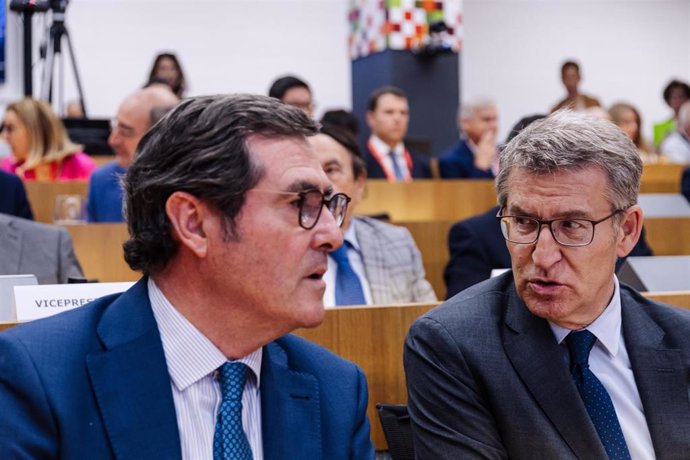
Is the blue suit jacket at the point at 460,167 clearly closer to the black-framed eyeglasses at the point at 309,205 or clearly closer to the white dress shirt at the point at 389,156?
the white dress shirt at the point at 389,156

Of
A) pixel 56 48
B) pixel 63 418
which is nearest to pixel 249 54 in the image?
pixel 56 48

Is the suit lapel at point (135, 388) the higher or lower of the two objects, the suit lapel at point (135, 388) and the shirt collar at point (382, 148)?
the lower

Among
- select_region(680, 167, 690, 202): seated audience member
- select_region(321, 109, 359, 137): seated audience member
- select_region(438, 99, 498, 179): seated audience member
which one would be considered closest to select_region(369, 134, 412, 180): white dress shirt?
select_region(438, 99, 498, 179): seated audience member

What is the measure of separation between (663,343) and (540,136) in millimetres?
479

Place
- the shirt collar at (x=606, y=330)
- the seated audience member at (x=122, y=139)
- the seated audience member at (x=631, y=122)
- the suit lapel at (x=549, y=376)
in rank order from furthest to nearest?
the seated audience member at (x=631, y=122) → the seated audience member at (x=122, y=139) → the shirt collar at (x=606, y=330) → the suit lapel at (x=549, y=376)

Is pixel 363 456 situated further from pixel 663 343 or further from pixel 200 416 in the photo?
pixel 663 343

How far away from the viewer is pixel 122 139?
4.10 meters

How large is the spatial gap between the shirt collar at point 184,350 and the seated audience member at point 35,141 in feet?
13.0

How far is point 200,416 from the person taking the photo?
138 cm

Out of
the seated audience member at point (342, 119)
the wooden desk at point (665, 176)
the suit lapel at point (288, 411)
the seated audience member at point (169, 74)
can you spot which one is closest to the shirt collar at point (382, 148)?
the seated audience member at point (342, 119)

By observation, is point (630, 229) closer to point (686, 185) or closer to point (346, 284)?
point (346, 284)

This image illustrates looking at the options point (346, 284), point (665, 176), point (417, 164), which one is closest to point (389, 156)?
point (417, 164)

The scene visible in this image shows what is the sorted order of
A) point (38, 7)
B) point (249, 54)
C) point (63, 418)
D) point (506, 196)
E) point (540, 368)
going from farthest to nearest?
point (249, 54) → point (38, 7) → point (506, 196) → point (540, 368) → point (63, 418)

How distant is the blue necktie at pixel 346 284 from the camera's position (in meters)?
3.11
